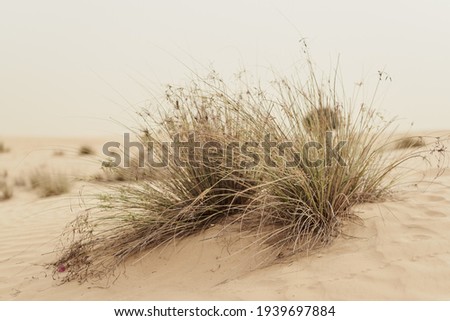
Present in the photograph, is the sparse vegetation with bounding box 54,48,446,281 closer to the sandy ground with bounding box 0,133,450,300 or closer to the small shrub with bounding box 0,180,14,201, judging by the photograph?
the sandy ground with bounding box 0,133,450,300

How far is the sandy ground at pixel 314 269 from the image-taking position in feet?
10.6

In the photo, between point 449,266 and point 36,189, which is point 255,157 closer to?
point 449,266

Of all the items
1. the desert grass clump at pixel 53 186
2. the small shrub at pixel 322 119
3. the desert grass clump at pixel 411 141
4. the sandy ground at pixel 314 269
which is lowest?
the sandy ground at pixel 314 269

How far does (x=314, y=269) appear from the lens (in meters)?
3.47

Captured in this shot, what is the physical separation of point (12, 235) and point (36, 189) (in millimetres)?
4329

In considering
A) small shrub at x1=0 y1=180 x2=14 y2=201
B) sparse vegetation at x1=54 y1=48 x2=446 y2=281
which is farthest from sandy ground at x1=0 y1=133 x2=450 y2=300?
small shrub at x1=0 y1=180 x2=14 y2=201

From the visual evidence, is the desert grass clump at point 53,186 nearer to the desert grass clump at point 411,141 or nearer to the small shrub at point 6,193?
the small shrub at point 6,193

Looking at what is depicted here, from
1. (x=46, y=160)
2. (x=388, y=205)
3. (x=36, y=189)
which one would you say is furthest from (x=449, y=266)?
(x=46, y=160)

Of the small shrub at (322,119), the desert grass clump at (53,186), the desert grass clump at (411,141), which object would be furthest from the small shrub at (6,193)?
the small shrub at (322,119)

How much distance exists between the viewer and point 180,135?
4.44 meters

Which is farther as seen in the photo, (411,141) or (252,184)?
(411,141)

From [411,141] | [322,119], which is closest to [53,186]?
[411,141]

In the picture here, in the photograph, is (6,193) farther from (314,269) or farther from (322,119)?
(314,269)

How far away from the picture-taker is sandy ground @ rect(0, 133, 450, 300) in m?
3.22
